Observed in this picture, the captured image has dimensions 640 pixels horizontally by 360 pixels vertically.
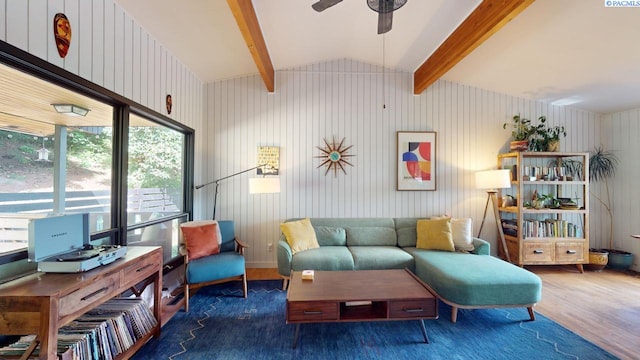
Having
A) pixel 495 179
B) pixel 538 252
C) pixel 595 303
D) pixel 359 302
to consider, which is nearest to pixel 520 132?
pixel 495 179

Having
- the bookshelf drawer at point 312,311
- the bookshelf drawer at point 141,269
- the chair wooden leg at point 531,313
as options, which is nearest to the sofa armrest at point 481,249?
the chair wooden leg at point 531,313

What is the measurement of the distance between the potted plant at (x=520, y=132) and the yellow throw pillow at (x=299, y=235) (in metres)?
3.33

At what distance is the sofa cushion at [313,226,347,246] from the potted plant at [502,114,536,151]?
2.94 meters

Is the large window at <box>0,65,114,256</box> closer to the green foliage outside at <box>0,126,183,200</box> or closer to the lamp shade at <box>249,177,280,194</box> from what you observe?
the green foliage outside at <box>0,126,183,200</box>

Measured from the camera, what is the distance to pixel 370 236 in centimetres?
362

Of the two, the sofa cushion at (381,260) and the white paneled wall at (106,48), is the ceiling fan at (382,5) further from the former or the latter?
the sofa cushion at (381,260)

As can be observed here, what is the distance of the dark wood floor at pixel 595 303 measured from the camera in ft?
7.08

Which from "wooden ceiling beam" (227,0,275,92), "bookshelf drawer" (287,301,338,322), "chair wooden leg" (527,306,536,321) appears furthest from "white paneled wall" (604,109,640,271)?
"wooden ceiling beam" (227,0,275,92)

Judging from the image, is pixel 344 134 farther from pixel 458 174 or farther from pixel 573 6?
pixel 573 6

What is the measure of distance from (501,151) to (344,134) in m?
2.57

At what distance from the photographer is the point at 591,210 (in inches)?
163

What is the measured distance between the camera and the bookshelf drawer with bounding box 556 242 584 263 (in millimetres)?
3646

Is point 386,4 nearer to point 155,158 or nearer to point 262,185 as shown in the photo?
point 262,185

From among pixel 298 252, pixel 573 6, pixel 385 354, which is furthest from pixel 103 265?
pixel 573 6
